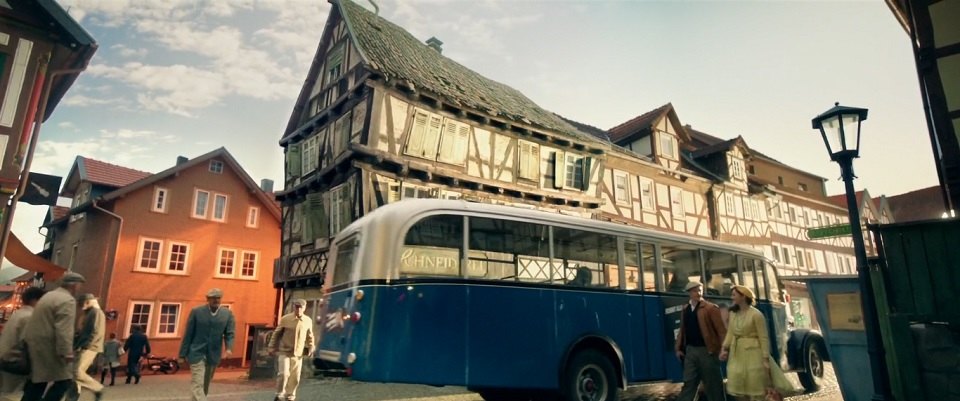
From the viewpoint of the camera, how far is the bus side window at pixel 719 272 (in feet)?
28.1

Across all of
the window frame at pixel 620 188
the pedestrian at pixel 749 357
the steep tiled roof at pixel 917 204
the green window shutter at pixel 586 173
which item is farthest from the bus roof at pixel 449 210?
the steep tiled roof at pixel 917 204

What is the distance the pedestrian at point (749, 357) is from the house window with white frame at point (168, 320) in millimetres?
22822

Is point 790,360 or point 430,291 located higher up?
point 430,291

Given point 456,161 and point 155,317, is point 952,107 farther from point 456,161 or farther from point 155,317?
point 155,317

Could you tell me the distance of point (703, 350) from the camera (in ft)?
20.6

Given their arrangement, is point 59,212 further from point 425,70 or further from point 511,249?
point 511,249

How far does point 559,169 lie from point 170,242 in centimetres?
1737

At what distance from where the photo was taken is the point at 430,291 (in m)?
5.99

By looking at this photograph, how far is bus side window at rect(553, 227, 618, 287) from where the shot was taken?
7.03m

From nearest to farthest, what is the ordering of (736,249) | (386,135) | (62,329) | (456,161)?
(62,329) → (736,249) → (386,135) → (456,161)

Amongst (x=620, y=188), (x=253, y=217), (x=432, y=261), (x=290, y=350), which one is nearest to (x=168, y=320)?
(x=253, y=217)

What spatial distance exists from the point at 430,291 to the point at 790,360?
25.2 feet

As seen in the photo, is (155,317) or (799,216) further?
(799,216)

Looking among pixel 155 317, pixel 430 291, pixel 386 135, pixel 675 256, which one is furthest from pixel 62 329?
pixel 155 317
